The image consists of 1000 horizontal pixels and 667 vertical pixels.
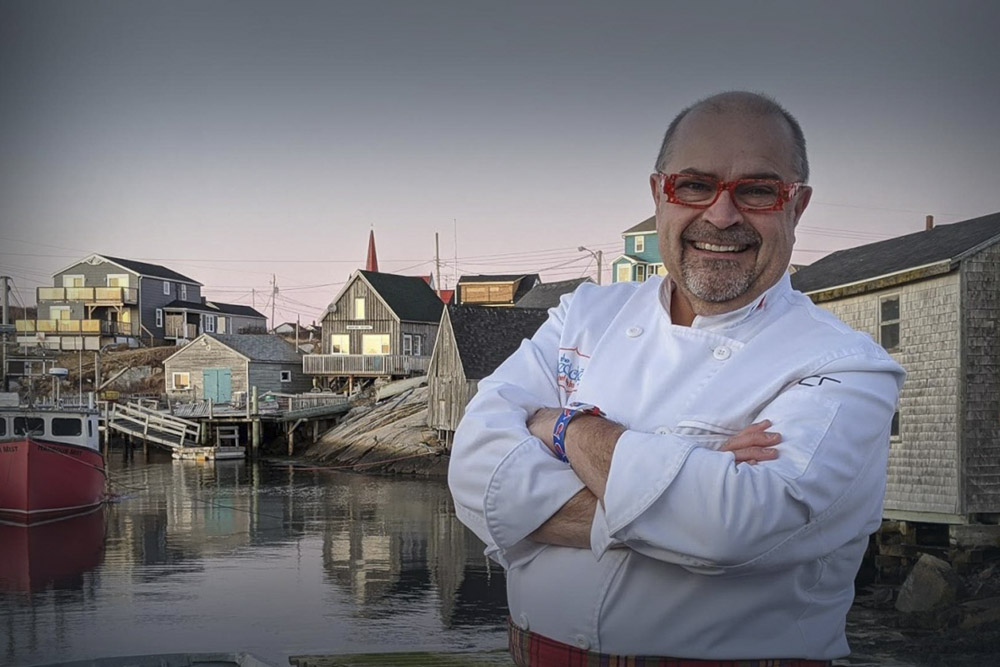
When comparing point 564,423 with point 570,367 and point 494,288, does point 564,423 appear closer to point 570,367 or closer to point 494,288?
point 570,367

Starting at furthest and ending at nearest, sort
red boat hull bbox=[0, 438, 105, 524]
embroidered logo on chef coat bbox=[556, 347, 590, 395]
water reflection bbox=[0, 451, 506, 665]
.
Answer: red boat hull bbox=[0, 438, 105, 524]
water reflection bbox=[0, 451, 506, 665]
embroidered logo on chef coat bbox=[556, 347, 590, 395]

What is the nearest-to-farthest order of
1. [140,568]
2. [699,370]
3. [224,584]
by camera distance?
1. [699,370]
2. [224,584]
3. [140,568]

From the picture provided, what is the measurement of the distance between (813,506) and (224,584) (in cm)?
1446

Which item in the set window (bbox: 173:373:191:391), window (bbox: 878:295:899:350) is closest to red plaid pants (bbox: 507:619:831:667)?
window (bbox: 878:295:899:350)

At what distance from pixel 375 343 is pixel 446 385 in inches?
526

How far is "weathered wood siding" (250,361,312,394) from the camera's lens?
4381 centimetres

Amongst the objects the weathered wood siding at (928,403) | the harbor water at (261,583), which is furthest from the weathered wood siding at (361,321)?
the weathered wood siding at (928,403)

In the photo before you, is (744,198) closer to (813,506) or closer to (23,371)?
(813,506)

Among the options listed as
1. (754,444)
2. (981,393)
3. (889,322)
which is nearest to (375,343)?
(889,322)

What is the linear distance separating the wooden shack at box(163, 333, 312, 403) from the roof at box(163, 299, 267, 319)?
8825mm

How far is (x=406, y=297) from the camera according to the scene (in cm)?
4547

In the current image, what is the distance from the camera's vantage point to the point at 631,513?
5.16 ft

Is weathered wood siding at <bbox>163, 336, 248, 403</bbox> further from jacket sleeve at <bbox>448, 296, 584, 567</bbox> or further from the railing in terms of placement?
jacket sleeve at <bbox>448, 296, 584, 567</bbox>

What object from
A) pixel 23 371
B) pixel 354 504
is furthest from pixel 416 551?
pixel 23 371
